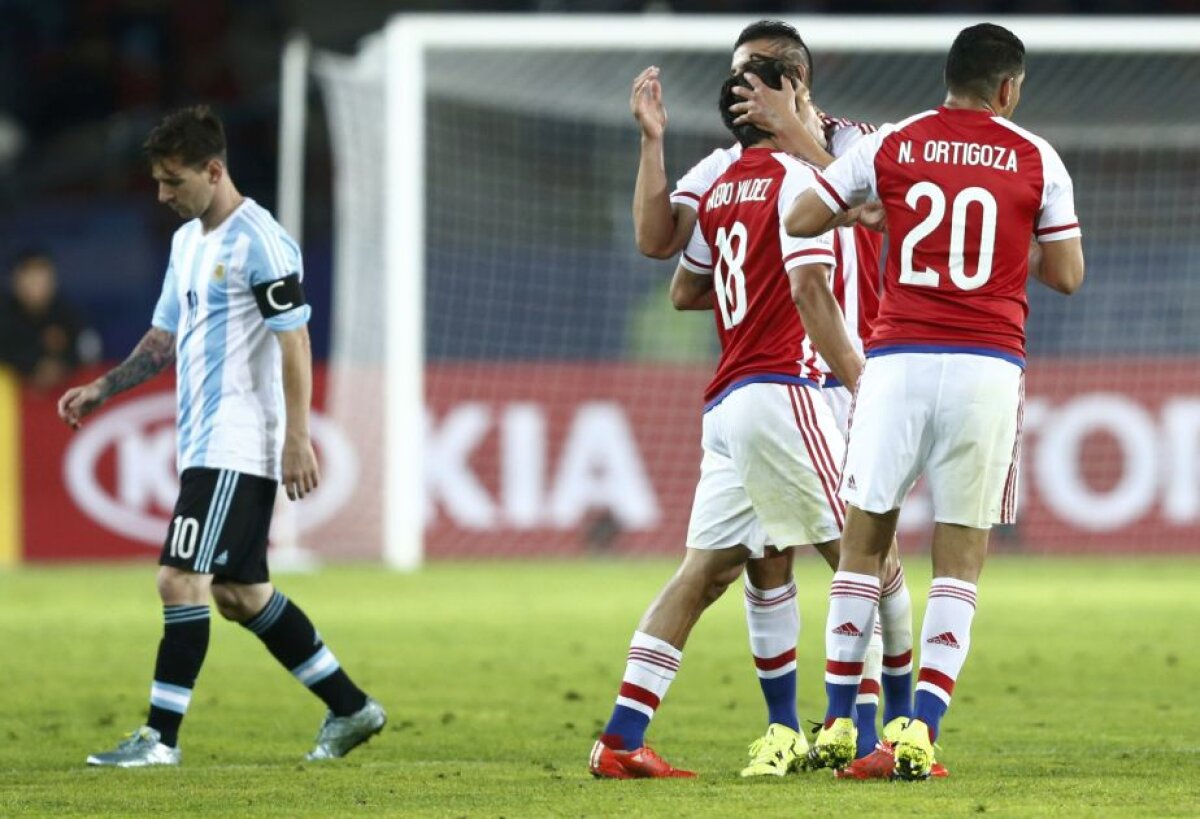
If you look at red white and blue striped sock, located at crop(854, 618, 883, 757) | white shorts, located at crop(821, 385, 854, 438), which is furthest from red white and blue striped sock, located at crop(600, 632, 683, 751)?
white shorts, located at crop(821, 385, 854, 438)

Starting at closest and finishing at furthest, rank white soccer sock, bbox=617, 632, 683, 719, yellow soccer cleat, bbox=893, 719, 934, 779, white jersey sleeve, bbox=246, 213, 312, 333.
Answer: yellow soccer cleat, bbox=893, 719, 934, 779 → white soccer sock, bbox=617, 632, 683, 719 → white jersey sleeve, bbox=246, 213, 312, 333

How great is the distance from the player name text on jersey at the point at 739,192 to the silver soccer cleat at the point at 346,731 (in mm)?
2123

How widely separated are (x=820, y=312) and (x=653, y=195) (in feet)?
2.28

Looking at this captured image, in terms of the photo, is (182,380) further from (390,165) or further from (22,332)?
(22,332)

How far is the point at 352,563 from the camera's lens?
670 inches

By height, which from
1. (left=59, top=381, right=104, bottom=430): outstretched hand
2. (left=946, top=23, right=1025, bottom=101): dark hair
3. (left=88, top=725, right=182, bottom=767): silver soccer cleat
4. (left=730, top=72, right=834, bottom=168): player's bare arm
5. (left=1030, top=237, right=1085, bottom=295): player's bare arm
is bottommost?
(left=88, top=725, right=182, bottom=767): silver soccer cleat

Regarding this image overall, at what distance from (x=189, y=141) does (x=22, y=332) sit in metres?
10.2

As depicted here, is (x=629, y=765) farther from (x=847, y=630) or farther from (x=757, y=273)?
(x=757, y=273)

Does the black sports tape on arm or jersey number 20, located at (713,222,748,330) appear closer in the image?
jersey number 20, located at (713,222,748,330)

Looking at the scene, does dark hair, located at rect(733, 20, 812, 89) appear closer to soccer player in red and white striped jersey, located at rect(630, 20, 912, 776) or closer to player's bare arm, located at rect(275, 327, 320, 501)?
soccer player in red and white striped jersey, located at rect(630, 20, 912, 776)

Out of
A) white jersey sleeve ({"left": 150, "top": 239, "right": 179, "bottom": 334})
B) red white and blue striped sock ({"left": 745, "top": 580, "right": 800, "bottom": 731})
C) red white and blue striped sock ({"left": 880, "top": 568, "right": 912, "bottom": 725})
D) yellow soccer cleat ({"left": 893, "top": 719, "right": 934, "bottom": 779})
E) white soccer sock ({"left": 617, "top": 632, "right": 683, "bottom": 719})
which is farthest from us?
white jersey sleeve ({"left": 150, "top": 239, "right": 179, "bottom": 334})

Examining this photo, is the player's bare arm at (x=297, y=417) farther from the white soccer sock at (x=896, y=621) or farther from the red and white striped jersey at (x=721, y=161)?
the white soccer sock at (x=896, y=621)

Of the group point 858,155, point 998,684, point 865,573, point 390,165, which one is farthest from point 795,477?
point 390,165

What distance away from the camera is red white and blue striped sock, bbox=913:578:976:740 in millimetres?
5867
